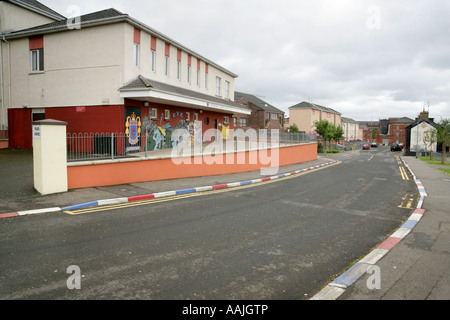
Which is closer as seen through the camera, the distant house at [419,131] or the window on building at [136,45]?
the window on building at [136,45]

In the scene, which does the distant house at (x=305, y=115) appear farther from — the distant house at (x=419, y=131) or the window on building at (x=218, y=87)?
the window on building at (x=218, y=87)

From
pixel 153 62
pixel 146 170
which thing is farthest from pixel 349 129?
pixel 146 170

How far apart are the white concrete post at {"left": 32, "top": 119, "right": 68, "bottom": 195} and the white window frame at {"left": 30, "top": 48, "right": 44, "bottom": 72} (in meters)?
13.8

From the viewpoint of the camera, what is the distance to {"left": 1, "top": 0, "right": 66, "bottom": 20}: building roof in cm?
2319

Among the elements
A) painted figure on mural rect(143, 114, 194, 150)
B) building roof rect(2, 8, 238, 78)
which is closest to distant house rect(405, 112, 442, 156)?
painted figure on mural rect(143, 114, 194, 150)

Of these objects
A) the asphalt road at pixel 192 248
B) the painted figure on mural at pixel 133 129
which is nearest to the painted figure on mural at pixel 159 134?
the painted figure on mural at pixel 133 129

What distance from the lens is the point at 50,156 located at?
9547mm

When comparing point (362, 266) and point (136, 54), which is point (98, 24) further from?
point (362, 266)

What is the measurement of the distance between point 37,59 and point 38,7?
751 cm

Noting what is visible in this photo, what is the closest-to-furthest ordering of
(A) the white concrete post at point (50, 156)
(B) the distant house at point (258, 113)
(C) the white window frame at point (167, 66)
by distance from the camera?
(A) the white concrete post at point (50, 156), (C) the white window frame at point (167, 66), (B) the distant house at point (258, 113)

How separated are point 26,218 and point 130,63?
13.0m

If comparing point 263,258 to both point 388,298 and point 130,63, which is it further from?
point 130,63

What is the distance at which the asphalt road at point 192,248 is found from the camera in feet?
13.4
